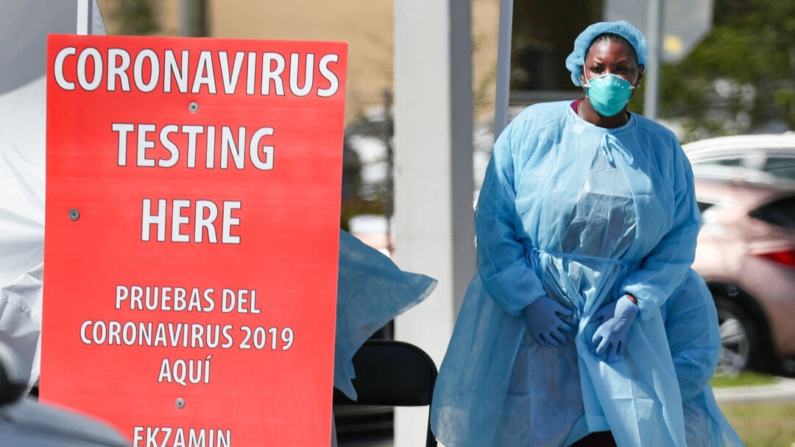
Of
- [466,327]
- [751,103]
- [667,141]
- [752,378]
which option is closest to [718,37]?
[751,103]

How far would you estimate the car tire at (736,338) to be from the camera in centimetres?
530

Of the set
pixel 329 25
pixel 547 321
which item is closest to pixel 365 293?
pixel 547 321

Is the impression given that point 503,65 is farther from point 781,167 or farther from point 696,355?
point 781,167

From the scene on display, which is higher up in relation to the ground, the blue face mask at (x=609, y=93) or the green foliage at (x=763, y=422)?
the blue face mask at (x=609, y=93)

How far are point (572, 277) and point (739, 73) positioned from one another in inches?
134

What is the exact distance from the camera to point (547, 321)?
2.35m

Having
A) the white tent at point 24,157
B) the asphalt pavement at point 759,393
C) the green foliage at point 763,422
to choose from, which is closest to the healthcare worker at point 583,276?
the white tent at point 24,157

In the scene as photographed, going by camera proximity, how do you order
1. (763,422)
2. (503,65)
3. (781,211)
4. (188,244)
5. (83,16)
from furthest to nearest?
(781,211)
(763,422)
(503,65)
(83,16)
(188,244)

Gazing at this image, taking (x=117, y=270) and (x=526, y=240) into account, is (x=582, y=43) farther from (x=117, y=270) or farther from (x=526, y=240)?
(x=117, y=270)

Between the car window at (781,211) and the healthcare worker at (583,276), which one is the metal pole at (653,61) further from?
the healthcare worker at (583,276)

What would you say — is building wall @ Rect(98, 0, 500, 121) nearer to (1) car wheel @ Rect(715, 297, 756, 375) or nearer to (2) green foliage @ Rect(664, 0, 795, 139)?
(2) green foliage @ Rect(664, 0, 795, 139)

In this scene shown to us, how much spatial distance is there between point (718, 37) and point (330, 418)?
399 cm

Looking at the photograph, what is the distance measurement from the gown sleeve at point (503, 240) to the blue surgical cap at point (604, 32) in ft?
0.74

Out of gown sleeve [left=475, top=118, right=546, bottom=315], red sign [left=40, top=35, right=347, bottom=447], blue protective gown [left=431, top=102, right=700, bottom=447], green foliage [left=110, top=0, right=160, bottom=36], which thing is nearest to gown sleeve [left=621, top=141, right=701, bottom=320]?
blue protective gown [left=431, top=102, right=700, bottom=447]
